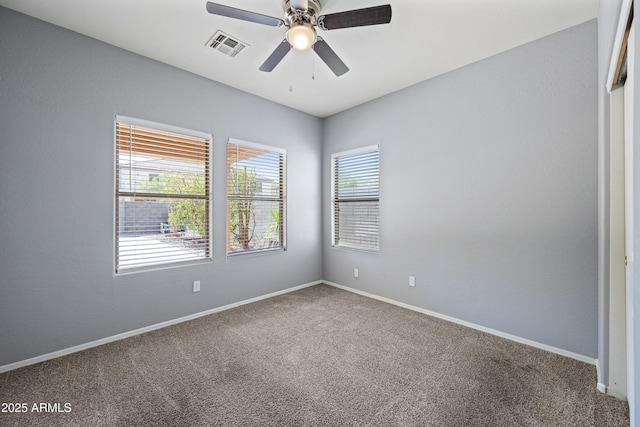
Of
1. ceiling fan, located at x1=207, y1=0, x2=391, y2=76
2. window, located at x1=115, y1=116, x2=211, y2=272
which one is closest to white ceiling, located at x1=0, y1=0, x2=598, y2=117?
ceiling fan, located at x1=207, y1=0, x2=391, y2=76

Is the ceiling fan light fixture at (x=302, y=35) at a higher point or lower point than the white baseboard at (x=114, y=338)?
Answer: higher

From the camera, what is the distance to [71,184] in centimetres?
238

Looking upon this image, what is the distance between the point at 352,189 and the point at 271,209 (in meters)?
1.29

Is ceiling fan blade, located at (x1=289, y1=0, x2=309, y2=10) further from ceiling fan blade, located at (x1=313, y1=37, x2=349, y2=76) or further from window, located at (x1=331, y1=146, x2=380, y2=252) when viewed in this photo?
window, located at (x1=331, y1=146, x2=380, y2=252)

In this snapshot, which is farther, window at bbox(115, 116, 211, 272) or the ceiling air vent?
window at bbox(115, 116, 211, 272)

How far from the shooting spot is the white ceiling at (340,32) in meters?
2.07

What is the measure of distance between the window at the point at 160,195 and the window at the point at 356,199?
201 centimetres

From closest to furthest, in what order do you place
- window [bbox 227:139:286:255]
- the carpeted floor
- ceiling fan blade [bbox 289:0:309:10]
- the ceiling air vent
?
1. the carpeted floor
2. ceiling fan blade [bbox 289:0:309:10]
3. the ceiling air vent
4. window [bbox 227:139:286:255]

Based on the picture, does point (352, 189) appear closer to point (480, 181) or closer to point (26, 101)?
point (480, 181)

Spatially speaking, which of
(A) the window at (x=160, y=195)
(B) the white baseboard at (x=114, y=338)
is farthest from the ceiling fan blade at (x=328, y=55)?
(B) the white baseboard at (x=114, y=338)

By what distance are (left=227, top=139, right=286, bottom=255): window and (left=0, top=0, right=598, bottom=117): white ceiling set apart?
95cm

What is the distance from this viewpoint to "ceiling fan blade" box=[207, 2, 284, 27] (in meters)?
1.73

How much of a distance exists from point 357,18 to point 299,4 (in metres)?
0.40

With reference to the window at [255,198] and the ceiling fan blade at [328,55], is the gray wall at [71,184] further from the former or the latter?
the ceiling fan blade at [328,55]
